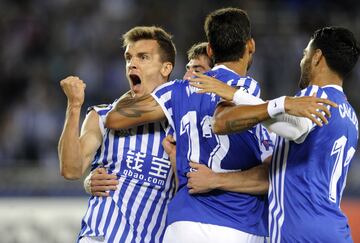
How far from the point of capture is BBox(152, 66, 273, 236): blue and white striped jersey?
5.48m

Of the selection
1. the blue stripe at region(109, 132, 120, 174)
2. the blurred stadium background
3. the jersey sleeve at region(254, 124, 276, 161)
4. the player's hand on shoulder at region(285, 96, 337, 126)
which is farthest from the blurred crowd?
the player's hand on shoulder at region(285, 96, 337, 126)

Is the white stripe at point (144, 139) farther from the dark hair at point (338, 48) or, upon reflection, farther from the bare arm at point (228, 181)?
the dark hair at point (338, 48)

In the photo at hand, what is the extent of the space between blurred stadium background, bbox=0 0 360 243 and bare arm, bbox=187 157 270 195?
16.0 feet

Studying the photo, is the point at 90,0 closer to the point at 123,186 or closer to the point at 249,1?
the point at 249,1

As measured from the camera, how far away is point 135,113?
582 centimetres

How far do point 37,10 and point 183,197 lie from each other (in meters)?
9.73

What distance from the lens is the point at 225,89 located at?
5137mm

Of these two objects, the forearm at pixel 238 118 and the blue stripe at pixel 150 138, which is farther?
the blue stripe at pixel 150 138

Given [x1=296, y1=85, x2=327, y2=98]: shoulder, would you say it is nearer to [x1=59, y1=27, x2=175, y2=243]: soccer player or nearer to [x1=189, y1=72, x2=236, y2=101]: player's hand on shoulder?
[x1=189, y1=72, x2=236, y2=101]: player's hand on shoulder

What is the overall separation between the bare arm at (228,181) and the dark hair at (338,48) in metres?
0.80

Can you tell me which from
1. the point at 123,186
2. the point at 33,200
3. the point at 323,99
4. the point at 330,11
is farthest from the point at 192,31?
the point at 323,99

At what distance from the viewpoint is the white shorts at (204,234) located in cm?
541

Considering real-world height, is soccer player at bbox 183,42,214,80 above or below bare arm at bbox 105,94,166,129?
above

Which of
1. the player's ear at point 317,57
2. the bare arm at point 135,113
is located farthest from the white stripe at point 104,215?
the player's ear at point 317,57
